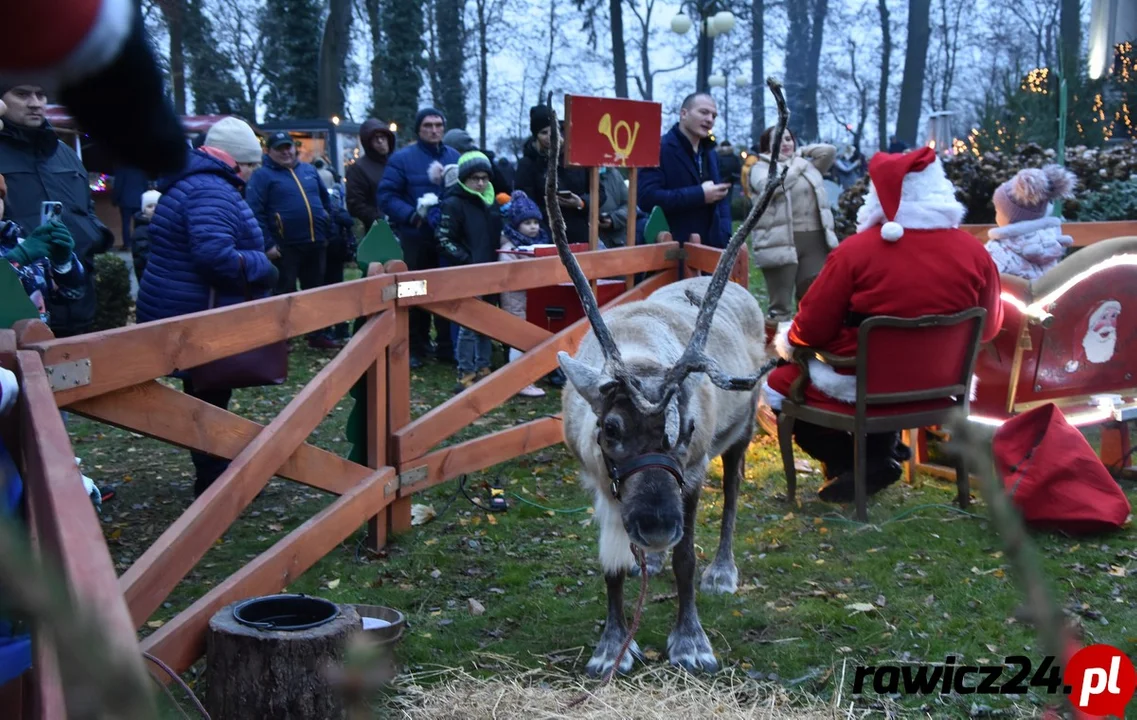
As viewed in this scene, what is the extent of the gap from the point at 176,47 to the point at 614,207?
9.49 meters

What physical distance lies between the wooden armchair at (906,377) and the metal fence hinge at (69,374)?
12.6 feet

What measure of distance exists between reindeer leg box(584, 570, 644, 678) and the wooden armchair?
210 cm

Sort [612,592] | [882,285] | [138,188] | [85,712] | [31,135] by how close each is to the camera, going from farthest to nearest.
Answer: [882,285]
[31,135]
[612,592]
[138,188]
[85,712]

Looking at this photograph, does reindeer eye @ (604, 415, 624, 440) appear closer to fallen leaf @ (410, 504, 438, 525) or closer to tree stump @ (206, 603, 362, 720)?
tree stump @ (206, 603, 362, 720)

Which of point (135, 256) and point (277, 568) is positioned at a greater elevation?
point (135, 256)

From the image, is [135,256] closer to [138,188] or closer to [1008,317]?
[1008,317]

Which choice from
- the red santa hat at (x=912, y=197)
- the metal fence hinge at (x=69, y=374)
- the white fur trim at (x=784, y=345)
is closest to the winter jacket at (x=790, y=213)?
the white fur trim at (x=784, y=345)

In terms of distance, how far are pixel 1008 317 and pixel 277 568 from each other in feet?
14.7

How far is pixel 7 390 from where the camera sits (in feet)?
9.21

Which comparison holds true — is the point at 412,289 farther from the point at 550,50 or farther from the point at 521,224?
the point at 550,50

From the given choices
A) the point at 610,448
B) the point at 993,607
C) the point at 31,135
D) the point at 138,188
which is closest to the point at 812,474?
the point at 993,607

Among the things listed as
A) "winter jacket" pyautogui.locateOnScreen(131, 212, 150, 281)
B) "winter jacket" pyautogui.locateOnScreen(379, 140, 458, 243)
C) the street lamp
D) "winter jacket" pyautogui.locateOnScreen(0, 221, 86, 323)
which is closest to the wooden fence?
"winter jacket" pyautogui.locateOnScreen(0, 221, 86, 323)

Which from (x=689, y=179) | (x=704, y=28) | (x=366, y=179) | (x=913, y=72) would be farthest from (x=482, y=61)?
(x=689, y=179)

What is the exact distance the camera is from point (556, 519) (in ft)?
20.8
